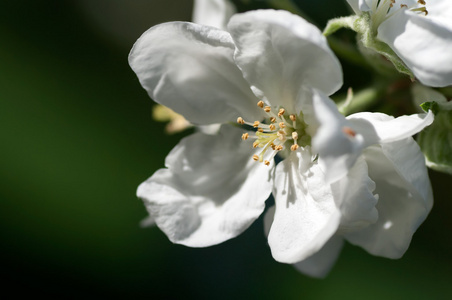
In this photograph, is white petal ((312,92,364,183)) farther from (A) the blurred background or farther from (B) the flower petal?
(A) the blurred background

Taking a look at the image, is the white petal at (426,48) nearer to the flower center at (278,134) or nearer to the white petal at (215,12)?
the flower center at (278,134)

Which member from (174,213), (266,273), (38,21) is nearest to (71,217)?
(266,273)

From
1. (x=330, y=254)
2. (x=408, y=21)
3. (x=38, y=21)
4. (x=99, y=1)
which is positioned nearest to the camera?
(x=408, y=21)

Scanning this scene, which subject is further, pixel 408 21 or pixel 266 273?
pixel 266 273

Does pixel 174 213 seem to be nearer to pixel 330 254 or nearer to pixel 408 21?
pixel 330 254

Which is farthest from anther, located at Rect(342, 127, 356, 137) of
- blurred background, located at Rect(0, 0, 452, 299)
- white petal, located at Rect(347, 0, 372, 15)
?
blurred background, located at Rect(0, 0, 452, 299)

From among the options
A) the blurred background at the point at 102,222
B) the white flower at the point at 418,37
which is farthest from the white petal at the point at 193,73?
Result: the blurred background at the point at 102,222

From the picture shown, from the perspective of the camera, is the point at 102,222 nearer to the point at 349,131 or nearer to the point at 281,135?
the point at 281,135
